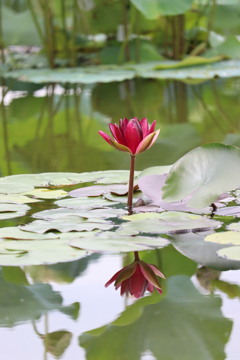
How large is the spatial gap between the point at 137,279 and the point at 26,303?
0.16 m

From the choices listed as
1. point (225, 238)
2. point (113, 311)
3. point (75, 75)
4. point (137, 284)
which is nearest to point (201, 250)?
point (225, 238)

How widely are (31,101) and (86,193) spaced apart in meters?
2.10

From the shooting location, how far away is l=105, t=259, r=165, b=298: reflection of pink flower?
37.6 inches

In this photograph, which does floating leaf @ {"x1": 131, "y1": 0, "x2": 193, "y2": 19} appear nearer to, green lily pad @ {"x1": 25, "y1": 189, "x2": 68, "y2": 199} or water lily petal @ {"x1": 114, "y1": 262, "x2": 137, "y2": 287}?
green lily pad @ {"x1": 25, "y1": 189, "x2": 68, "y2": 199}

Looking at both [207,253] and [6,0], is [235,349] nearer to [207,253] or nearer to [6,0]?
[207,253]

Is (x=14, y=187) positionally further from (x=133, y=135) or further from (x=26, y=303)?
(x=26, y=303)

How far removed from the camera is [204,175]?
1.25 m

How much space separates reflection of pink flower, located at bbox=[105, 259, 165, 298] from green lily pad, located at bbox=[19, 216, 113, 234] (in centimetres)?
13

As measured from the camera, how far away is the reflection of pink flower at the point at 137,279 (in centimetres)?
95

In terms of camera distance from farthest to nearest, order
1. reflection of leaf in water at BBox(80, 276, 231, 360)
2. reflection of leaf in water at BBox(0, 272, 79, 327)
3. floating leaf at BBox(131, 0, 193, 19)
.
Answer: floating leaf at BBox(131, 0, 193, 19)
reflection of leaf in water at BBox(0, 272, 79, 327)
reflection of leaf in water at BBox(80, 276, 231, 360)

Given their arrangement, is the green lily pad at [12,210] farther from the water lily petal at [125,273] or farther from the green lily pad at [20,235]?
the water lily petal at [125,273]

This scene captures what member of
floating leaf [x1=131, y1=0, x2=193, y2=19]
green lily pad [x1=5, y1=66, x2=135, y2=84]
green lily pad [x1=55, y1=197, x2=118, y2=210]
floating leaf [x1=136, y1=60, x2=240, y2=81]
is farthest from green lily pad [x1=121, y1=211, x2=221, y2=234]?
floating leaf [x1=131, y1=0, x2=193, y2=19]

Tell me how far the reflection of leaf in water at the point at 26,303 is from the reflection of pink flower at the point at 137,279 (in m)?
0.08

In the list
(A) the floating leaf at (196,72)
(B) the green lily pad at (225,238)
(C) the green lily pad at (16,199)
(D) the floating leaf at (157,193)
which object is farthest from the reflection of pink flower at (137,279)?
(A) the floating leaf at (196,72)
